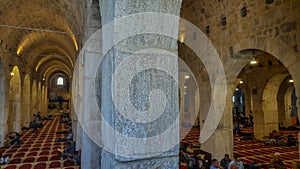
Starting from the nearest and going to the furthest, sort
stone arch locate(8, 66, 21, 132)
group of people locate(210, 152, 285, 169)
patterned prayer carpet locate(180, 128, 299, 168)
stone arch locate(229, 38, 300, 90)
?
1. stone arch locate(229, 38, 300, 90)
2. group of people locate(210, 152, 285, 169)
3. patterned prayer carpet locate(180, 128, 299, 168)
4. stone arch locate(8, 66, 21, 132)

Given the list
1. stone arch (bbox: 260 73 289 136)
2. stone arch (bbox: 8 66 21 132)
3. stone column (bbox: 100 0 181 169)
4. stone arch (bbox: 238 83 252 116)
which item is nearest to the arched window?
stone arch (bbox: 8 66 21 132)

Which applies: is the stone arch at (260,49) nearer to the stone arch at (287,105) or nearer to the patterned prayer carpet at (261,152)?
the patterned prayer carpet at (261,152)

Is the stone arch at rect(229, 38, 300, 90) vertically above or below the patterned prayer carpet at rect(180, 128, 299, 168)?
above

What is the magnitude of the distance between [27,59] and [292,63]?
1371cm

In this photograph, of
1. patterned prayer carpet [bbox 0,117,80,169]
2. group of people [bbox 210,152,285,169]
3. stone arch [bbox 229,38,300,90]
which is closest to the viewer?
stone arch [bbox 229,38,300,90]

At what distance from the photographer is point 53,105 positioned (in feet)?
100

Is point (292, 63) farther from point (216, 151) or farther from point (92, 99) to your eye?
point (92, 99)

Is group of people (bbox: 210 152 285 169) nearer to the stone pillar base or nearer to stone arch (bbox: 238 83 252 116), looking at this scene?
the stone pillar base

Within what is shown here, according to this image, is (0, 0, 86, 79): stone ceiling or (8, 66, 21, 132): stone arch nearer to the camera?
(0, 0, 86, 79): stone ceiling

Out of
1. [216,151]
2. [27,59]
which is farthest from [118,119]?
[27,59]

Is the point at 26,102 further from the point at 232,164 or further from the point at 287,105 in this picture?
the point at 287,105

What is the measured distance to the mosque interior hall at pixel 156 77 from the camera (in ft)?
5.37

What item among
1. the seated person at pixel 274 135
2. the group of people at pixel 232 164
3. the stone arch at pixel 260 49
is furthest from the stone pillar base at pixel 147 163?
the seated person at pixel 274 135

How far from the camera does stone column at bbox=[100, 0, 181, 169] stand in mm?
1575
